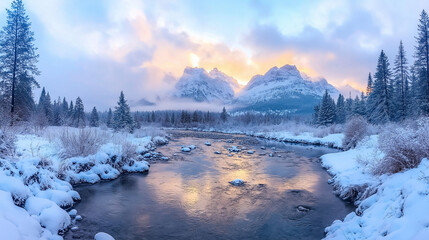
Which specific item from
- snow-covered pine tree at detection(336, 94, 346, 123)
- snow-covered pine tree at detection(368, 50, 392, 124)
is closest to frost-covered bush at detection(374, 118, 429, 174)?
snow-covered pine tree at detection(368, 50, 392, 124)

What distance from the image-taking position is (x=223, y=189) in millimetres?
12414

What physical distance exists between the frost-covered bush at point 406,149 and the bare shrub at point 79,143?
50.7 feet

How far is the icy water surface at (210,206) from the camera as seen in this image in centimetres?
778

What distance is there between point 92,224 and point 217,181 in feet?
24.2

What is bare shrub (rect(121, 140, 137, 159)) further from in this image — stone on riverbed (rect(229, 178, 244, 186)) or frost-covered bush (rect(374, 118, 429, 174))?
frost-covered bush (rect(374, 118, 429, 174))

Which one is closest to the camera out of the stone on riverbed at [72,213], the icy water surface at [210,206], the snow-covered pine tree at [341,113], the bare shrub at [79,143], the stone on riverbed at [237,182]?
the icy water surface at [210,206]

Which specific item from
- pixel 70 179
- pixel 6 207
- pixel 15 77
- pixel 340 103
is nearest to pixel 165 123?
pixel 340 103

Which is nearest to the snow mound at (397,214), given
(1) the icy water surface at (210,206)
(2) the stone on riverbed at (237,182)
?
(1) the icy water surface at (210,206)

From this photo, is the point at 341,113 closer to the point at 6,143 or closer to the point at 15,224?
the point at 6,143

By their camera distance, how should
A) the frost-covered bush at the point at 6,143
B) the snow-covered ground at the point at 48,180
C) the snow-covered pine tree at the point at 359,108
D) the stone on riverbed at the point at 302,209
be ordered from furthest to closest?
1. the snow-covered pine tree at the point at 359,108
2. the frost-covered bush at the point at 6,143
3. the stone on riverbed at the point at 302,209
4. the snow-covered ground at the point at 48,180

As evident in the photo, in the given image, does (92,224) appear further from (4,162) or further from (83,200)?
(4,162)

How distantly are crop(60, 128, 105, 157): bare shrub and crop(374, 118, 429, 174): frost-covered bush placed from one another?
15.4m

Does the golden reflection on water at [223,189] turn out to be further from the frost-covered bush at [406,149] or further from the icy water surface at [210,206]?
the frost-covered bush at [406,149]

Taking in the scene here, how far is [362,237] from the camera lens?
5363 mm
